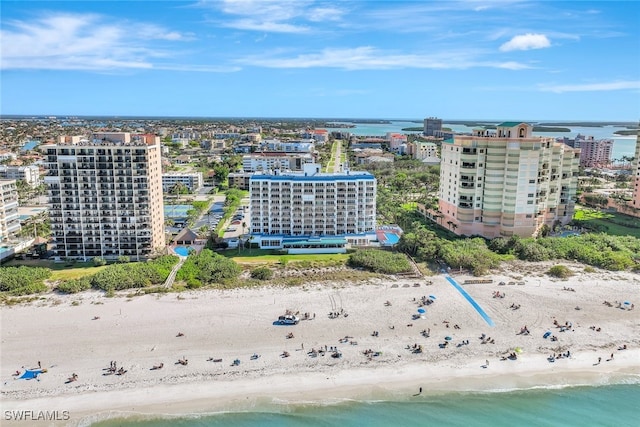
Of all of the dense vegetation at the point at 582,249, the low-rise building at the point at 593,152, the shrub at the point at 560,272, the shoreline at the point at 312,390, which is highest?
the low-rise building at the point at 593,152

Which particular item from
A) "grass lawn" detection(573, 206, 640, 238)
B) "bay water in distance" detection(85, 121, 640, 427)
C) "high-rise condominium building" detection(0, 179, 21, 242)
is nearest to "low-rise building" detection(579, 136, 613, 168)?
"grass lawn" detection(573, 206, 640, 238)

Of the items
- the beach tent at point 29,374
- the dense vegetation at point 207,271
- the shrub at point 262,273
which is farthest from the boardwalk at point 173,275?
the beach tent at point 29,374

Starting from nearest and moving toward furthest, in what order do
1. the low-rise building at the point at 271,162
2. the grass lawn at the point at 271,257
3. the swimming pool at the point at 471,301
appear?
the swimming pool at the point at 471,301 < the grass lawn at the point at 271,257 < the low-rise building at the point at 271,162

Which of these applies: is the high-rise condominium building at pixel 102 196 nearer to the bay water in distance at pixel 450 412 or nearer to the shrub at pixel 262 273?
the shrub at pixel 262 273

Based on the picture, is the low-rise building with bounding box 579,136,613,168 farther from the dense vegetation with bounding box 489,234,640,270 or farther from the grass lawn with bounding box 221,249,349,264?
the grass lawn with bounding box 221,249,349,264

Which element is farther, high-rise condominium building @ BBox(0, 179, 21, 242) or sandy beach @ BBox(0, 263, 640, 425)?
high-rise condominium building @ BBox(0, 179, 21, 242)

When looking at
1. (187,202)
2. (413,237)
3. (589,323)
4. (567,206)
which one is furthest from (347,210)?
(187,202)

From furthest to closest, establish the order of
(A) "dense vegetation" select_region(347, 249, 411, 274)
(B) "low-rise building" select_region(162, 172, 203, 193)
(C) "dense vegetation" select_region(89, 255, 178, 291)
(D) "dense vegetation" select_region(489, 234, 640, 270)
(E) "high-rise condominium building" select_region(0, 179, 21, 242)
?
1. (B) "low-rise building" select_region(162, 172, 203, 193)
2. (E) "high-rise condominium building" select_region(0, 179, 21, 242)
3. (D) "dense vegetation" select_region(489, 234, 640, 270)
4. (A) "dense vegetation" select_region(347, 249, 411, 274)
5. (C) "dense vegetation" select_region(89, 255, 178, 291)

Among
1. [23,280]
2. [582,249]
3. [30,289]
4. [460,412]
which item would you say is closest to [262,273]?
[30,289]
